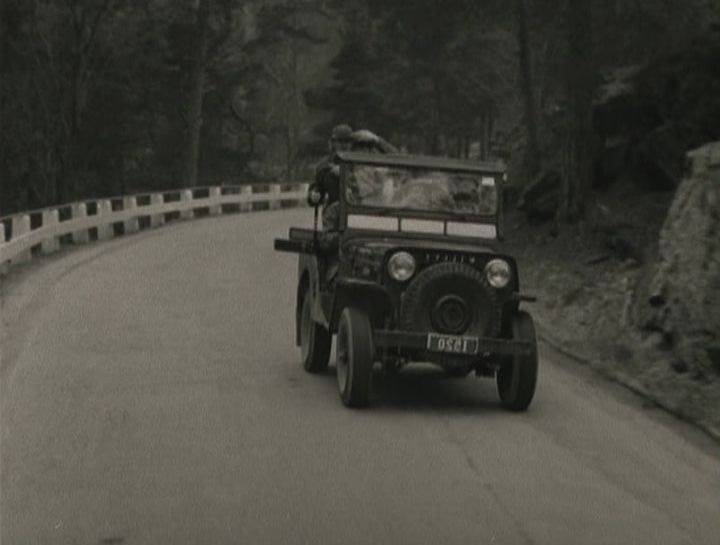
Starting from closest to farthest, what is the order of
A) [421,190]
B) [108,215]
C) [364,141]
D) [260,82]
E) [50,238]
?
1. [421,190]
2. [364,141]
3. [50,238]
4. [108,215]
5. [260,82]

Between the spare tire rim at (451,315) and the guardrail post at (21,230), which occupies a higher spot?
the spare tire rim at (451,315)

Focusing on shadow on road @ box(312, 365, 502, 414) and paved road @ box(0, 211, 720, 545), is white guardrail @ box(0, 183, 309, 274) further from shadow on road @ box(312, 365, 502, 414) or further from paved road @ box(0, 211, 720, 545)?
shadow on road @ box(312, 365, 502, 414)

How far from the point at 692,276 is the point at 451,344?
11.9 ft

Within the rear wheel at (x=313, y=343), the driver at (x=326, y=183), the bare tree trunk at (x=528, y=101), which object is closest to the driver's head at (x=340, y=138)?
the driver at (x=326, y=183)

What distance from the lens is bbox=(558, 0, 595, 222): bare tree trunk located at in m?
19.8

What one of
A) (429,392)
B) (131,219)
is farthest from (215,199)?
(429,392)

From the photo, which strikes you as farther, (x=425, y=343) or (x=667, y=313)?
(x=667, y=313)

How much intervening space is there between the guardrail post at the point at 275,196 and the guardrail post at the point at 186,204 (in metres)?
7.38

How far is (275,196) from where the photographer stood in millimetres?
41594

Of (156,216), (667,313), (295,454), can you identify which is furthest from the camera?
(156,216)

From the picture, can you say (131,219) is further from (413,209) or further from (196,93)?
(413,209)

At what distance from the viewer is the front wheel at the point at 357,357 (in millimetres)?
9492

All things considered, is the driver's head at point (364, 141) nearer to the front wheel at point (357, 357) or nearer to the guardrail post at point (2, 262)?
the front wheel at point (357, 357)

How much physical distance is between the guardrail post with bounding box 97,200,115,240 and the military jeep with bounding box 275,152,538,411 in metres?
16.3
